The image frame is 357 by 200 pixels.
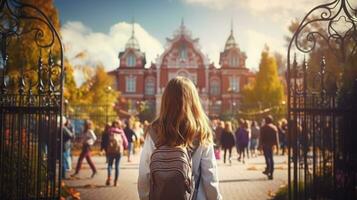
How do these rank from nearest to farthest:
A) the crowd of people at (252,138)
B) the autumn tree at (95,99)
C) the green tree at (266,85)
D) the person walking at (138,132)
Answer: the crowd of people at (252,138)
the person walking at (138,132)
the autumn tree at (95,99)
the green tree at (266,85)

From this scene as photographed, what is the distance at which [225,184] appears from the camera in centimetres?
1118

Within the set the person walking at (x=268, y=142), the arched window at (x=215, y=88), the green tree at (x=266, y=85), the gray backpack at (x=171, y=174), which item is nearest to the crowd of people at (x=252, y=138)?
the person walking at (x=268, y=142)

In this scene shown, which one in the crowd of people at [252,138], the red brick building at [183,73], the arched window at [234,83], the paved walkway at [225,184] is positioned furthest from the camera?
the arched window at [234,83]

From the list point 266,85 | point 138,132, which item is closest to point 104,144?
point 138,132

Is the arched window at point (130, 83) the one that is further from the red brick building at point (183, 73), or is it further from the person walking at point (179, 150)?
the person walking at point (179, 150)

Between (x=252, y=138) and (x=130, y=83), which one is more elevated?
(x=130, y=83)

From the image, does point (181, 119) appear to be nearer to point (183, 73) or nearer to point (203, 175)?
point (203, 175)

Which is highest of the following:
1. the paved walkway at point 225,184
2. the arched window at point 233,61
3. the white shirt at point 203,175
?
the arched window at point 233,61

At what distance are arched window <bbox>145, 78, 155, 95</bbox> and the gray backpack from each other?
1870 inches

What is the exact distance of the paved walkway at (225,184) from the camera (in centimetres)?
965

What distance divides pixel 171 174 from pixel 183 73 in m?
46.6

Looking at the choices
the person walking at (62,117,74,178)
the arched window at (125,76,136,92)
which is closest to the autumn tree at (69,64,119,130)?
the arched window at (125,76,136,92)

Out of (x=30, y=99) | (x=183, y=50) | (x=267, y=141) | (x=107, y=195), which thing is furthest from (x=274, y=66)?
(x=30, y=99)

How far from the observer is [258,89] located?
43.7 m
